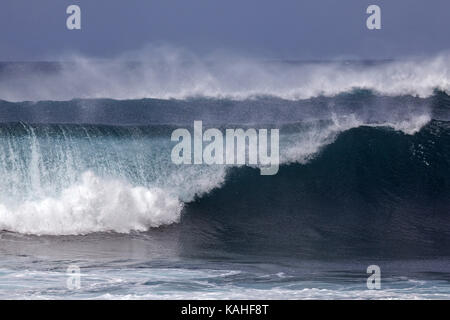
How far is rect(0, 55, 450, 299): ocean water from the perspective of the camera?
825 centimetres

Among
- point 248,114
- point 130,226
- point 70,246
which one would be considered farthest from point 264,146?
point 70,246

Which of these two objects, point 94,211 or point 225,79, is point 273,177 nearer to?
point 94,211

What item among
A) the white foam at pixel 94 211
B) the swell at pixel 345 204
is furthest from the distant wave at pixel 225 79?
the white foam at pixel 94 211

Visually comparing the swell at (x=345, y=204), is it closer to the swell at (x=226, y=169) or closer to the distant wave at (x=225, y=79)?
the swell at (x=226, y=169)

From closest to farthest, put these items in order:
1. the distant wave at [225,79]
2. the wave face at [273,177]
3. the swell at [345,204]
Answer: the swell at [345,204]
the wave face at [273,177]
the distant wave at [225,79]

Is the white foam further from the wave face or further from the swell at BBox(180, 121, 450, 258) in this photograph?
the swell at BBox(180, 121, 450, 258)

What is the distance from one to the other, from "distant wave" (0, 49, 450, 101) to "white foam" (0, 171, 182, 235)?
4.15 meters

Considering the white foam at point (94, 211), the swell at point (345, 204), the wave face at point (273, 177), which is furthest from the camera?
the wave face at point (273, 177)

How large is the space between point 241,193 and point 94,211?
2237mm

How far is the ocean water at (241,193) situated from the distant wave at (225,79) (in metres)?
0.06

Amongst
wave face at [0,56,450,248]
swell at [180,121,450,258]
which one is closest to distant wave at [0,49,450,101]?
wave face at [0,56,450,248]

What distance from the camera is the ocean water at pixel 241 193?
27.1 feet

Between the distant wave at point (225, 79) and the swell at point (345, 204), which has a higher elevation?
the distant wave at point (225, 79)

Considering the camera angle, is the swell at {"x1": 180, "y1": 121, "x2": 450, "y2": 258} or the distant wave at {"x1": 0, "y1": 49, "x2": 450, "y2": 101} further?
the distant wave at {"x1": 0, "y1": 49, "x2": 450, "y2": 101}
